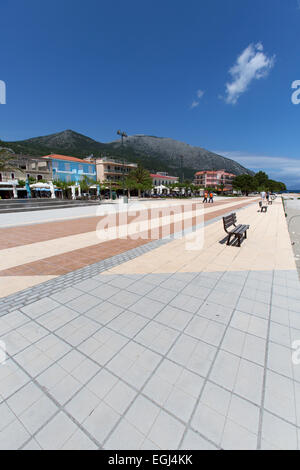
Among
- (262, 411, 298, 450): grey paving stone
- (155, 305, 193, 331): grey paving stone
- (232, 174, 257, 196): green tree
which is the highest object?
(232, 174, 257, 196): green tree

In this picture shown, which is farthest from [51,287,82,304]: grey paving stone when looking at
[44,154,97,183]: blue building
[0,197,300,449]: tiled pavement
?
[44,154,97,183]: blue building

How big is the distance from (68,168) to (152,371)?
177 ft

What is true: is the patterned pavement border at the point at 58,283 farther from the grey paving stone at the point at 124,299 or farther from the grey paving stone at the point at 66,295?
the grey paving stone at the point at 124,299

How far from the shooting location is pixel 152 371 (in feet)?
6.89

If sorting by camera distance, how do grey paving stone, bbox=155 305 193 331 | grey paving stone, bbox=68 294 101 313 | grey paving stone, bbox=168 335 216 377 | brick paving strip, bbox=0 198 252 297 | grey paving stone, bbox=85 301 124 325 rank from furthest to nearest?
brick paving strip, bbox=0 198 252 297 → grey paving stone, bbox=68 294 101 313 → grey paving stone, bbox=85 301 124 325 → grey paving stone, bbox=155 305 193 331 → grey paving stone, bbox=168 335 216 377

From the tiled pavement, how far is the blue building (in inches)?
1871

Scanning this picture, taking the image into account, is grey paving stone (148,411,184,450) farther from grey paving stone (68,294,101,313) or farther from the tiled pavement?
grey paving stone (68,294,101,313)

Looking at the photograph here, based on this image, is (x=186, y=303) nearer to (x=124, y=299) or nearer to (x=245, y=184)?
(x=124, y=299)

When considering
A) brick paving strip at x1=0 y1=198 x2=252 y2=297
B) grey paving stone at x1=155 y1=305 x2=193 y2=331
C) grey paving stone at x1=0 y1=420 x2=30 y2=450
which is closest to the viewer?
grey paving stone at x1=0 y1=420 x2=30 y2=450

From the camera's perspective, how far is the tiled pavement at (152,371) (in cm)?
156

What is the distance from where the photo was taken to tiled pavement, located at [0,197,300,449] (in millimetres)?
1559

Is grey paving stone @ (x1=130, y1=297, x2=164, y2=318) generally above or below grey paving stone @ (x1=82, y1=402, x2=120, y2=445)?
above

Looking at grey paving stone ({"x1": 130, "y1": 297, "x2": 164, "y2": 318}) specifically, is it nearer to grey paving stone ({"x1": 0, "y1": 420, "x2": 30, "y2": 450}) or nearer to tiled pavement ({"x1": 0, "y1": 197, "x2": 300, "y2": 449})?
tiled pavement ({"x1": 0, "y1": 197, "x2": 300, "y2": 449})

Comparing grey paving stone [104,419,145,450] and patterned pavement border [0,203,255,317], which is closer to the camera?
grey paving stone [104,419,145,450]
